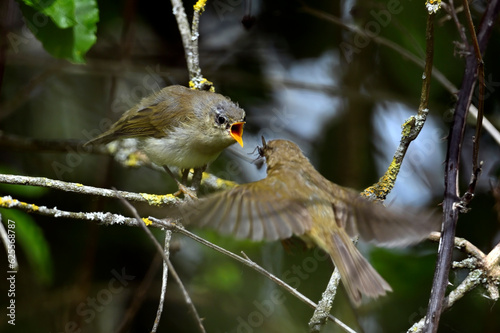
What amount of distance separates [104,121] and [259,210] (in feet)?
9.17

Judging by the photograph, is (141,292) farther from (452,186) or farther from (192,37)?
(452,186)

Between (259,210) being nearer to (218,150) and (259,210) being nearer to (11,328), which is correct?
(218,150)

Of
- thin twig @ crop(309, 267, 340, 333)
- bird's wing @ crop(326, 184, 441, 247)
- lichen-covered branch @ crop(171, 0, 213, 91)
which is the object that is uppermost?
lichen-covered branch @ crop(171, 0, 213, 91)

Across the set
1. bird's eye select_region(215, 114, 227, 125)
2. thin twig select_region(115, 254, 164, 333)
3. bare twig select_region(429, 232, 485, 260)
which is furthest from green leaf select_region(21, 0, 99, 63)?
bare twig select_region(429, 232, 485, 260)

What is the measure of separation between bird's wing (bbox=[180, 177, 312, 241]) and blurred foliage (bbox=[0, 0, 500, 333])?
1.23 metres

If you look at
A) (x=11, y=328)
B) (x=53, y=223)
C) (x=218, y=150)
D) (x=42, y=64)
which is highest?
(x=42, y=64)

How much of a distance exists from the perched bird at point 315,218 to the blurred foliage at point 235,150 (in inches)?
42.2

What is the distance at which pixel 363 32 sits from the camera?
4215mm

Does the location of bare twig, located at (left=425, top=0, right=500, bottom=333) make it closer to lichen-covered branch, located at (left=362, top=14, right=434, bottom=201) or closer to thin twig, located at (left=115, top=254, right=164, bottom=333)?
lichen-covered branch, located at (left=362, top=14, right=434, bottom=201)

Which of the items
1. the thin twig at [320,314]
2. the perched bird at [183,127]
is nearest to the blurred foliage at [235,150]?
the perched bird at [183,127]

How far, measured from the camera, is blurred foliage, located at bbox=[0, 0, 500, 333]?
13.2ft

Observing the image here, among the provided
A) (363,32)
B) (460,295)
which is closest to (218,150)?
(363,32)

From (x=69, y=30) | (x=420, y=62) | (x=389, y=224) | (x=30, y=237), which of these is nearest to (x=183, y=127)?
(x=69, y=30)

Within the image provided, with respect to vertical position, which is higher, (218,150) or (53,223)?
(218,150)
